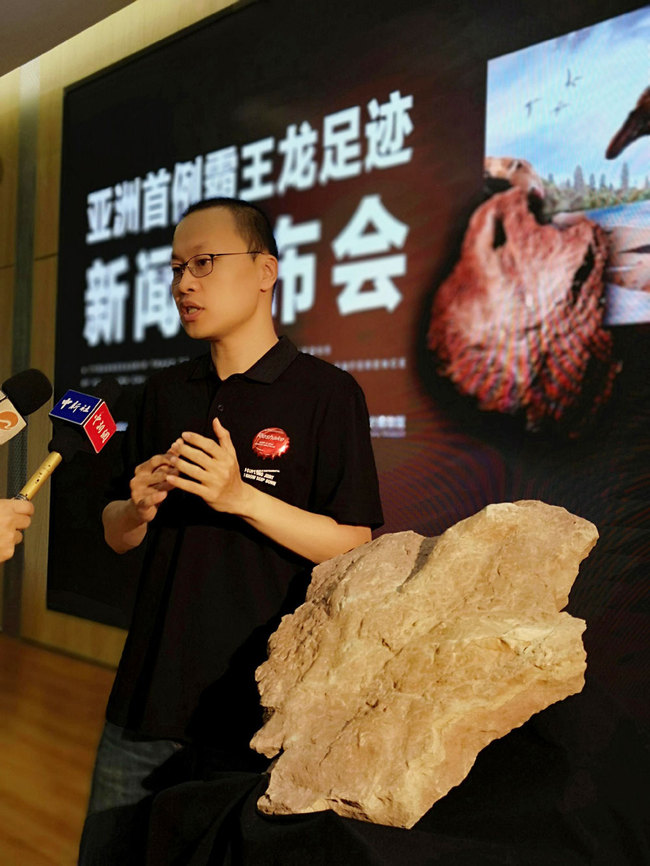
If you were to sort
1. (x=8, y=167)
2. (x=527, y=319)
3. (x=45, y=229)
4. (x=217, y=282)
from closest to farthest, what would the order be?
(x=217, y=282) < (x=527, y=319) < (x=45, y=229) < (x=8, y=167)

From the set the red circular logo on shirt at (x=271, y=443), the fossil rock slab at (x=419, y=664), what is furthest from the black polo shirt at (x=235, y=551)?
the fossil rock slab at (x=419, y=664)

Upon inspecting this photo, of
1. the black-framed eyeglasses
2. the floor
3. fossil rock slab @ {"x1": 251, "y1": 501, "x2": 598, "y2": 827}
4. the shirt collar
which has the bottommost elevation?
the floor

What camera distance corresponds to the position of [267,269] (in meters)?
1.25

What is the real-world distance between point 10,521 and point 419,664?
0.56 m

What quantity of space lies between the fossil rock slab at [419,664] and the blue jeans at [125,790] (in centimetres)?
27

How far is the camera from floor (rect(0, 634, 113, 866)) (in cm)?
237

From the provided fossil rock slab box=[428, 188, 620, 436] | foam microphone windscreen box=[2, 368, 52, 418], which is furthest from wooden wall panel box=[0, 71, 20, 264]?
foam microphone windscreen box=[2, 368, 52, 418]

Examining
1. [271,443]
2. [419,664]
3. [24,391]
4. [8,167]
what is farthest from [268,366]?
[8,167]

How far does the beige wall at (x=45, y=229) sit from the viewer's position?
4016 millimetres

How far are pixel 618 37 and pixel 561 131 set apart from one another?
0.27m

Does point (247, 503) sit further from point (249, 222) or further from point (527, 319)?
point (527, 319)

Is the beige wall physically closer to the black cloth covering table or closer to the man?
the man

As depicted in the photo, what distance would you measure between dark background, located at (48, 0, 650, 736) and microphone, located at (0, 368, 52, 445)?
195 millimetres

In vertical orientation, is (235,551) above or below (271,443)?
below
